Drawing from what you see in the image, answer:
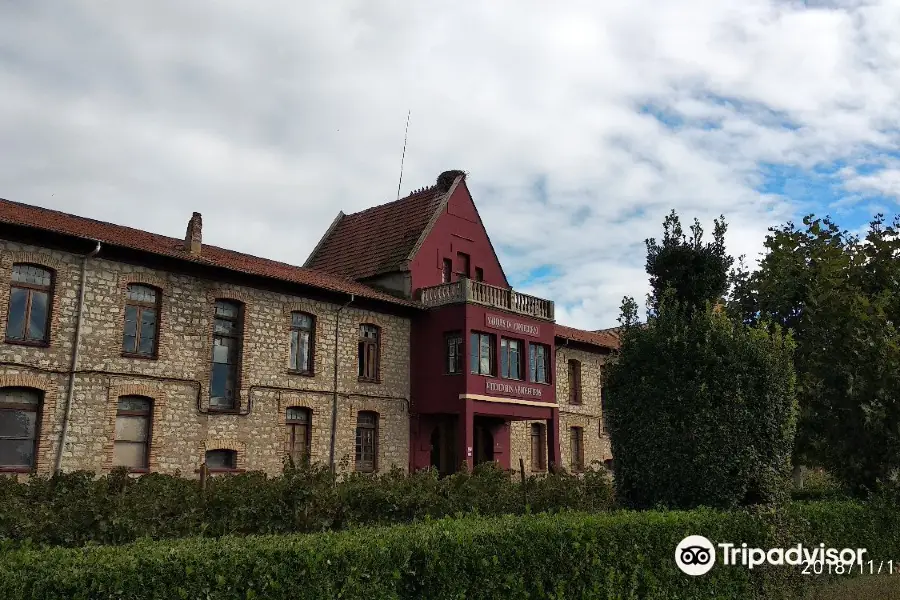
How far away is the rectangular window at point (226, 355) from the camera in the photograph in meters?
20.2

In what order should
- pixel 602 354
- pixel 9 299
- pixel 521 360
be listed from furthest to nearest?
pixel 602 354 → pixel 521 360 → pixel 9 299

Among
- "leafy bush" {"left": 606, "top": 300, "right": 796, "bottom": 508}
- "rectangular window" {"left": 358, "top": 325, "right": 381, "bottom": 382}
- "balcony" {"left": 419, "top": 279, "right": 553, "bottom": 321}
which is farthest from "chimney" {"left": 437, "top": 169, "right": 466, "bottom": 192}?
"leafy bush" {"left": 606, "top": 300, "right": 796, "bottom": 508}

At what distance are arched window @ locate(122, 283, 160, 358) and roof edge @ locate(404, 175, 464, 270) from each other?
935cm

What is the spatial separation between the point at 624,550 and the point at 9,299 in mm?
14322

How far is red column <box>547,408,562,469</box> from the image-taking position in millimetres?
27094

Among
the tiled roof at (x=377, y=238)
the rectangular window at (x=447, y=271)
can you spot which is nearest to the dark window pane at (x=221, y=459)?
the tiled roof at (x=377, y=238)

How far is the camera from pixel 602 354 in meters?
32.8

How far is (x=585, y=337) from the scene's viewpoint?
104ft

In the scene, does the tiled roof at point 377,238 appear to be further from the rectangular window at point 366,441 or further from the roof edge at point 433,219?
the rectangular window at point 366,441

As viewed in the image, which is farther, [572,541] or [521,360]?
[521,360]

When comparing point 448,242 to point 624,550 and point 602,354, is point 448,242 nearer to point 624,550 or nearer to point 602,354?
point 602,354

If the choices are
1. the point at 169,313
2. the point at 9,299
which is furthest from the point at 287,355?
the point at 9,299

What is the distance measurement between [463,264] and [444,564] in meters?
21.4

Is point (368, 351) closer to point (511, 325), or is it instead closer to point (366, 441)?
point (366, 441)
